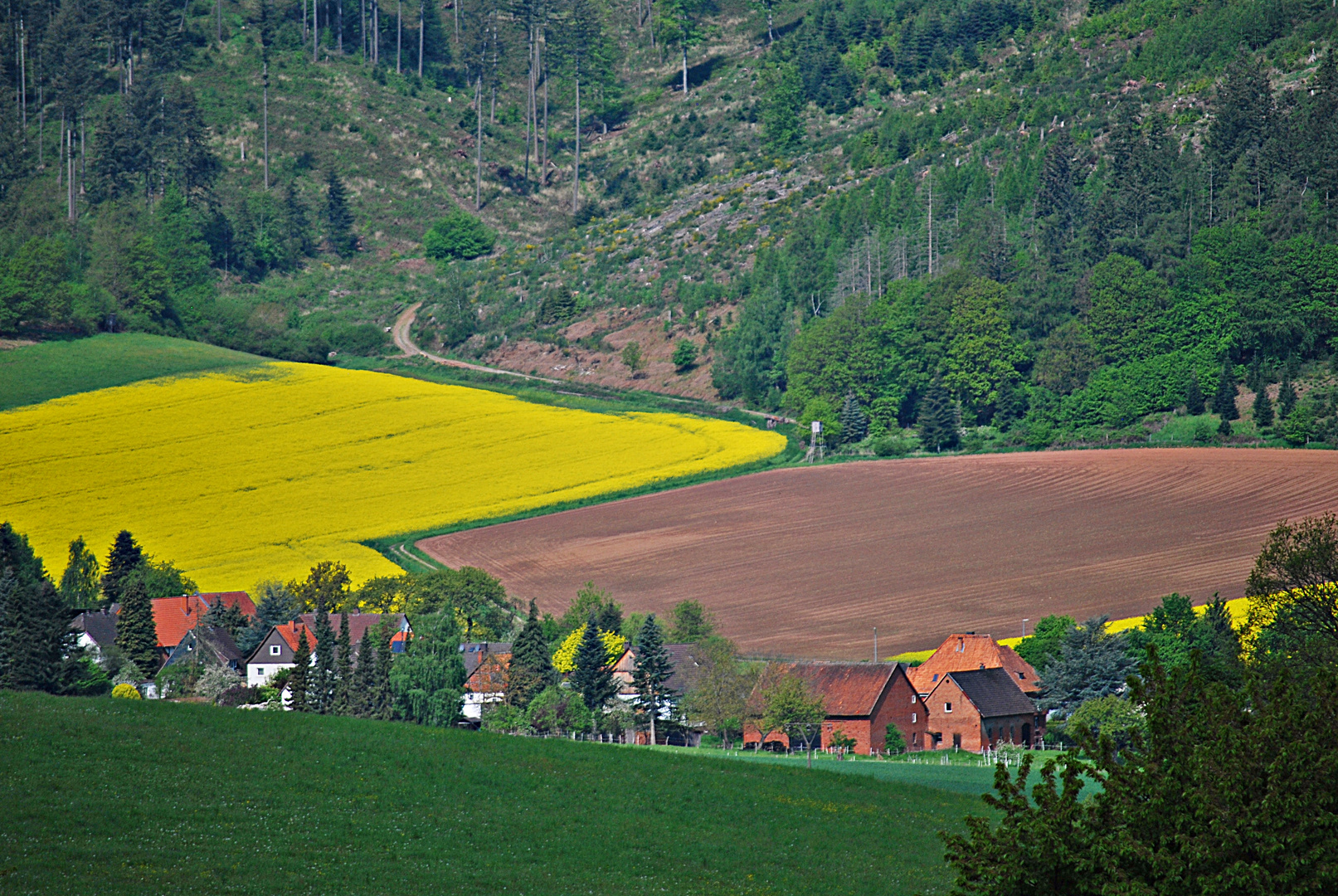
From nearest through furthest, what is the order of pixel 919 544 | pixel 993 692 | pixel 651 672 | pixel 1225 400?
1. pixel 651 672
2. pixel 993 692
3. pixel 919 544
4. pixel 1225 400

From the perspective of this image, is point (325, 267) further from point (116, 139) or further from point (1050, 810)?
point (1050, 810)

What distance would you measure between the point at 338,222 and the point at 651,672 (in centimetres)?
11046

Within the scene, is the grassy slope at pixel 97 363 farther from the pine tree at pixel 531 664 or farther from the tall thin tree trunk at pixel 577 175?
the tall thin tree trunk at pixel 577 175

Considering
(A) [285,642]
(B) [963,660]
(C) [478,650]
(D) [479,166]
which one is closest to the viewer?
(B) [963,660]

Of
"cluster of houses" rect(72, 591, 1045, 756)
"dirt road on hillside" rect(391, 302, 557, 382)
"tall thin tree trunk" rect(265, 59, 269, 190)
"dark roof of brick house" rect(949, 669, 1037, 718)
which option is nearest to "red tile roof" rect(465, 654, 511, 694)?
"cluster of houses" rect(72, 591, 1045, 756)

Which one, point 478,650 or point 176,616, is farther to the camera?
point 176,616

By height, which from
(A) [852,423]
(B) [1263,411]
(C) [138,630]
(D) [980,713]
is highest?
(A) [852,423]

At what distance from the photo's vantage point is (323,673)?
5809cm

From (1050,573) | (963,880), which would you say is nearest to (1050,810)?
(963,880)

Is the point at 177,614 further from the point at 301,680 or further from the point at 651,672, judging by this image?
the point at 651,672

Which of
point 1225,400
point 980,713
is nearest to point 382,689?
point 980,713

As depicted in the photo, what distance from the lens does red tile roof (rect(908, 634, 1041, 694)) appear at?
68.0m

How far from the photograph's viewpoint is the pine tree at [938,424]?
109 meters

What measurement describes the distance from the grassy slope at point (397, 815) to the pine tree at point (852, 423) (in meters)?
74.7
